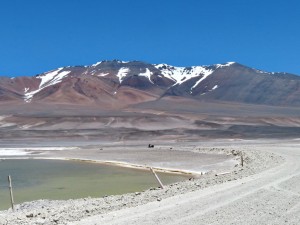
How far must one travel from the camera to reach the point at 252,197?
16.0 metres

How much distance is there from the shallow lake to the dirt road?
24.4 feet

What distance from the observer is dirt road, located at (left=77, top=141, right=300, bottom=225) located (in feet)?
42.7

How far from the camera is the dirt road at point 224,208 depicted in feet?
42.7

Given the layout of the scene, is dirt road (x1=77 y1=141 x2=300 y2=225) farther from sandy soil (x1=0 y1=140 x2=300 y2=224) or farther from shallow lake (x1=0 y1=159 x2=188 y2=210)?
shallow lake (x1=0 y1=159 x2=188 y2=210)

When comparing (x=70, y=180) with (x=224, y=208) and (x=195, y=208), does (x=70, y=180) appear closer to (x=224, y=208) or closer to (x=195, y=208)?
(x=195, y=208)

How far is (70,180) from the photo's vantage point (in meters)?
→ 30.5

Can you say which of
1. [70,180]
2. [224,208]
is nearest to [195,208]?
[224,208]

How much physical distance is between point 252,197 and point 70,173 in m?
20.9

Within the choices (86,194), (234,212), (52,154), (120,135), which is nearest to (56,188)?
(86,194)

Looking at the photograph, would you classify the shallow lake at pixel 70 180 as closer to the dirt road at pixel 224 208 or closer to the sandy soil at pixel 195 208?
the sandy soil at pixel 195 208

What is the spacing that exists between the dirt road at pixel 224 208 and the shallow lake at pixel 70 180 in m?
7.45

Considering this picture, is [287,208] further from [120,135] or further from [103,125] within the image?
[103,125]

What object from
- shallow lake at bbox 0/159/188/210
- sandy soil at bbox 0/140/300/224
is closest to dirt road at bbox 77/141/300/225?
sandy soil at bbox 0/140/300/224

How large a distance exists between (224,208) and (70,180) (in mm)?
17468
